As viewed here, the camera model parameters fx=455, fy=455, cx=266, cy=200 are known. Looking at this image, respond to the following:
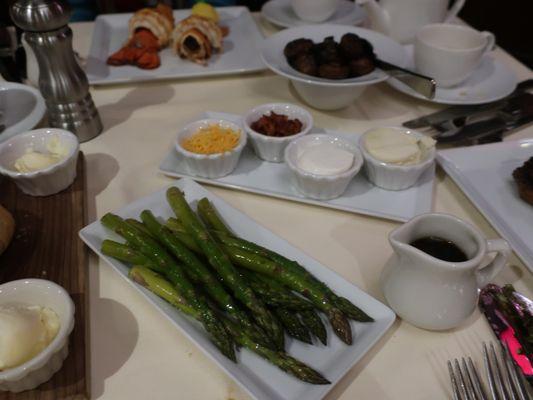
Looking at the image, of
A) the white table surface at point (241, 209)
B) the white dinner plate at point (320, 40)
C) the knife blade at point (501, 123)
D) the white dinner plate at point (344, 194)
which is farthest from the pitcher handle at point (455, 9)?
the white dinner plate at point (344, 194)

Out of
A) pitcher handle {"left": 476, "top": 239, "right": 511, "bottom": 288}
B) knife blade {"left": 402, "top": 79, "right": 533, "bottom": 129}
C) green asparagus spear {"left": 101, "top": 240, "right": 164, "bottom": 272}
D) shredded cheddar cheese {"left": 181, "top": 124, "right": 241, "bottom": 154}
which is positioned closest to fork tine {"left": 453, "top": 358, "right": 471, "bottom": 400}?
pitcher handle {"left": 476, "top": 239, "right": 511, "bottom": 288}

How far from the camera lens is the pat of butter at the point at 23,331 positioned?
3.36 feet

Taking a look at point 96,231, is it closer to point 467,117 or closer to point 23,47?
point 23,47

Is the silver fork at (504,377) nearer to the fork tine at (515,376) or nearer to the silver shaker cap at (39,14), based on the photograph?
the fork tine at (515,376)

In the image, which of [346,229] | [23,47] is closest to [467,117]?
[346,229]

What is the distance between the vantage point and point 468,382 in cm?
111

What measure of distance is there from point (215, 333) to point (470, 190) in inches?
42.1

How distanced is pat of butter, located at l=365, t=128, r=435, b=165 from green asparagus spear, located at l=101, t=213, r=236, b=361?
0.84m

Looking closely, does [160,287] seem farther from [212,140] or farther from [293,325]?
[212,140]

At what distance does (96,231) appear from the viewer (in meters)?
1.45

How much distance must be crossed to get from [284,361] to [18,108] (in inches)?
65.1

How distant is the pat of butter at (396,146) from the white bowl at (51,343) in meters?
1.14

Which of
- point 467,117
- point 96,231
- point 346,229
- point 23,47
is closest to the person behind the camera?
point 96,231

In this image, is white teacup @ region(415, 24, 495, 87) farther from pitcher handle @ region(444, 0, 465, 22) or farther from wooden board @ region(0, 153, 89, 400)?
wooden board @ region(0, 153, 89, 400)
